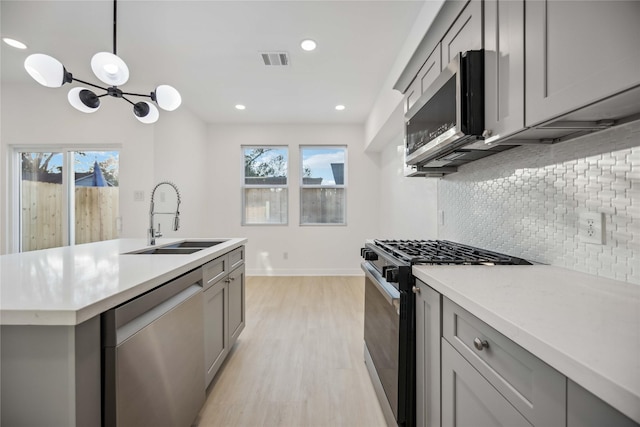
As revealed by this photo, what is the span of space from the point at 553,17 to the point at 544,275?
859 millimetres

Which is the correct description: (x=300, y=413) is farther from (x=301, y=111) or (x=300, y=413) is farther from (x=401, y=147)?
(x=301, y=111)

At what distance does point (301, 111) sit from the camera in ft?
14.0

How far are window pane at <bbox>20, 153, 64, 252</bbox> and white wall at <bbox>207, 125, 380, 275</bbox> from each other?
1.98 meters

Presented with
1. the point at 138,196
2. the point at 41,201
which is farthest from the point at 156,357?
the point at 41,201

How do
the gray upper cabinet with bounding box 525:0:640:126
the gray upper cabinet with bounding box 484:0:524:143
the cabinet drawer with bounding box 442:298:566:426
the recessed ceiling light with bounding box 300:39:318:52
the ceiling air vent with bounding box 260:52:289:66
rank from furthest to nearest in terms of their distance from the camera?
the ceiling air vent with bounding box 260:52:289:66
the recessed ceiling light with bounding box 300:39:318:52
the gray upper cabinet with bounding box 484:0:524:143
the gray upper cabinet with bounding box 525:0:640:126
the cabinet drawer with bounding box 442:298:566:426

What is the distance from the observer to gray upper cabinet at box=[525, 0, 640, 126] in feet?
2.07

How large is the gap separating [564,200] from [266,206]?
4.33 metres

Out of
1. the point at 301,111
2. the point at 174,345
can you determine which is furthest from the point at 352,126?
the point at 174,345

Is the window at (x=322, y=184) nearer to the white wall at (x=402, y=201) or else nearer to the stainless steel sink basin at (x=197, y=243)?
the white wall at (x=402, y=201)

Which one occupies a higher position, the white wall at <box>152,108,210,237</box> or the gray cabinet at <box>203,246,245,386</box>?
the white wall at <box>152,108,210,237</box>

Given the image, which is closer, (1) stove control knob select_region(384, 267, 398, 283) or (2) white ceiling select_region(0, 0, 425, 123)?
(1) stove control knob select_region(384, 267, 398, 283)

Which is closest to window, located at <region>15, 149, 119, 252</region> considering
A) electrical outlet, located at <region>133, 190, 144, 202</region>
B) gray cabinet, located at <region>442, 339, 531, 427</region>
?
electrical outlet, located at <region>133, 190, 144, 202</region>

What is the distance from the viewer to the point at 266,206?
4941 mm

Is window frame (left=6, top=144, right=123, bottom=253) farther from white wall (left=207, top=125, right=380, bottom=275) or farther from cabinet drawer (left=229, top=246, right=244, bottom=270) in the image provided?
cabinet drawer (left=229, top=246, right=244, bottom=270)
